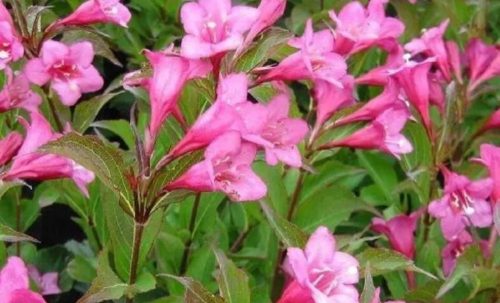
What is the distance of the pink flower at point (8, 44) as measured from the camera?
4.80 feet

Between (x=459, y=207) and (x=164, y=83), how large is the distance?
71 centimetres

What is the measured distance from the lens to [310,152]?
5.32 feet

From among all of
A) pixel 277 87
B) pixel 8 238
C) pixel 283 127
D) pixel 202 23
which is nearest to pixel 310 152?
pixel 277 87

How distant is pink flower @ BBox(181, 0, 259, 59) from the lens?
127 centimetres

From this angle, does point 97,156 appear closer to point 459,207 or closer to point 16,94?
point 16,94

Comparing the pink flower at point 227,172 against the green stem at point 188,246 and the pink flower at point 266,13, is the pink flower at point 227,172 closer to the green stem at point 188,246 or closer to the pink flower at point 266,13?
the pink flower at point 266,13

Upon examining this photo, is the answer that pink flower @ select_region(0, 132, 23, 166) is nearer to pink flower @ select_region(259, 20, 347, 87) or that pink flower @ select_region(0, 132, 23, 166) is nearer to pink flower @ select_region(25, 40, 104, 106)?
pink flower @ select_region(25, 40, 104, 106)

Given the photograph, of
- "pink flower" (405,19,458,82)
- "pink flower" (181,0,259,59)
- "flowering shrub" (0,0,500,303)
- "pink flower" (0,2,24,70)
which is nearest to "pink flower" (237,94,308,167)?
"flowering shrub" (0,0,500,303)

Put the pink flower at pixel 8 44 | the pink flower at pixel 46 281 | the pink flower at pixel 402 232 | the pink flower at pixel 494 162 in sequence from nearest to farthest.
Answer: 1. the pink flower at pixel 8 44
2. the pink flower at pixel 494 162
3. the pink flower at pixel 402 232
4. the pink flower at pixel 46 281

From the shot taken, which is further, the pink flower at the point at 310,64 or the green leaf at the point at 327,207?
the green leaf at the point at 327,207

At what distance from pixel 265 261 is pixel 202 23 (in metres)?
0.64

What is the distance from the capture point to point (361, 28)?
1.66 metres

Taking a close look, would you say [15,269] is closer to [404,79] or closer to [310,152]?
[310,152]

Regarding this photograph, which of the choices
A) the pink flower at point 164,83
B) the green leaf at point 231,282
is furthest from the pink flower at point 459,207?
the pink flower at point 164,83
